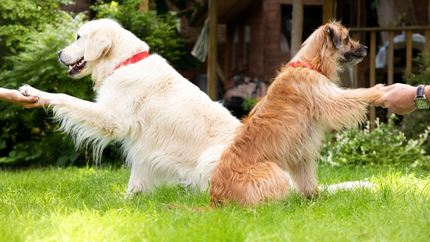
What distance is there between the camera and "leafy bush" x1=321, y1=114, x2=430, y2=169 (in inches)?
213

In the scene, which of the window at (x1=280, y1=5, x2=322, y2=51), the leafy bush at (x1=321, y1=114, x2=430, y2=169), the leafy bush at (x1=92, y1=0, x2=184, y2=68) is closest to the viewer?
the leafy bush at (x1=321, y1=114, x2=430, y2=169)

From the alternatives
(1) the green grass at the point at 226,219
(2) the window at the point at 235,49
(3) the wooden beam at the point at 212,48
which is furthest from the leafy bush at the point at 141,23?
(2) the window at the point at 235,49

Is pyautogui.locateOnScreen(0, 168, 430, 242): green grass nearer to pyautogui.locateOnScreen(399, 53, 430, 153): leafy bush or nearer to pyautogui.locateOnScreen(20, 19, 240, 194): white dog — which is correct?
pyautogui.locateOnScreen(20, 19, 240, 194): white dog

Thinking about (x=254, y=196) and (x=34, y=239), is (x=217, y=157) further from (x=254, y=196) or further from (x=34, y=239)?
(x=34, y=239)

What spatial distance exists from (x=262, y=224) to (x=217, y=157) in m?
Answer: 1.00

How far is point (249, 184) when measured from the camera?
2.85 m

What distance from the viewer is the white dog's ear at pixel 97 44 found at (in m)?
3.63

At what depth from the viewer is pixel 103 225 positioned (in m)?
2.50

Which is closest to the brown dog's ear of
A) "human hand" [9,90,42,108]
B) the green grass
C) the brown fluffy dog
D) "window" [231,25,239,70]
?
the brown fluffy dog

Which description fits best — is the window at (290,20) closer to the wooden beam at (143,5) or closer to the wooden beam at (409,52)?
the wooden beam at (409,52)

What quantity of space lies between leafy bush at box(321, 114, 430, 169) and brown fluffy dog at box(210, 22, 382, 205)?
2616 mm

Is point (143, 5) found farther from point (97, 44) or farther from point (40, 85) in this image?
point (97, 44)

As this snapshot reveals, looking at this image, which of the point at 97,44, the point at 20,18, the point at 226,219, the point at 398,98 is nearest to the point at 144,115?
the point at 97,44

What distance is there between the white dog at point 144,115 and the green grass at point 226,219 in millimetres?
285
